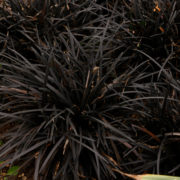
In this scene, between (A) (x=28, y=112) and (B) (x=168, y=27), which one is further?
(B) (x=168, y=27)

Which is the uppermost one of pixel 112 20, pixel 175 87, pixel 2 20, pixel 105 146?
pixel 2 20

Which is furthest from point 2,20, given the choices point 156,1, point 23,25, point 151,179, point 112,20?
point 151,179

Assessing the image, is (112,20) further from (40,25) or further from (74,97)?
(74,97)

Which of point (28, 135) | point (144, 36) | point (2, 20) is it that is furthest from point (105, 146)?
point (2, 20)

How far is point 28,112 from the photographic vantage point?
2.38m

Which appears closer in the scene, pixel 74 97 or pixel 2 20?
pixel 74 97

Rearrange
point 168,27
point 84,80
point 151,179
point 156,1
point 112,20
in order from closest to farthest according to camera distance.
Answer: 1. point 151,179
2. point 84,80
3. point 168,27
4. point 156,1
5. point 112,20

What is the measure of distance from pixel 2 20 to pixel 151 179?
275 cm

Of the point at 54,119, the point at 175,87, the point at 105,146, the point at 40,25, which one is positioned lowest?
the point at 105,146

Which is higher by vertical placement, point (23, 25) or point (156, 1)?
point (23, 25)

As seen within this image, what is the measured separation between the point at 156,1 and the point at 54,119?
1.84 metres

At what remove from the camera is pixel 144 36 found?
2.92 m

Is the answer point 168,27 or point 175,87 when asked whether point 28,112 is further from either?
point 168,27

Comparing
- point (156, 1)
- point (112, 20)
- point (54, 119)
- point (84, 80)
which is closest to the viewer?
point (54, 119)
